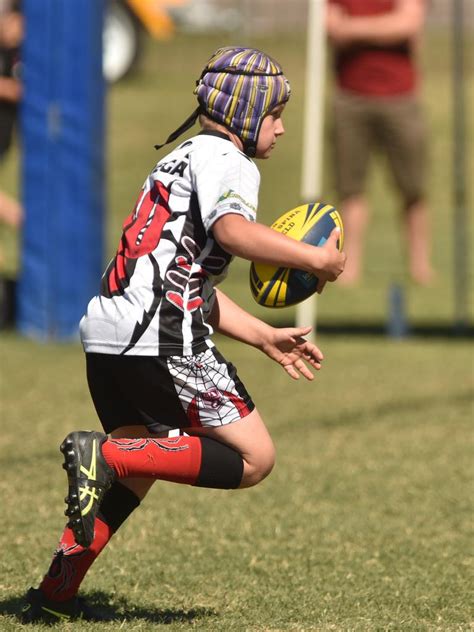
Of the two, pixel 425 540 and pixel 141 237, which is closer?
pixel 141 237

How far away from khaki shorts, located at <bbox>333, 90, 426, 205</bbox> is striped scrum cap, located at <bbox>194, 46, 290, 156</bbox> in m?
6.82

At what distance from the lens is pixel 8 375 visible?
870cm

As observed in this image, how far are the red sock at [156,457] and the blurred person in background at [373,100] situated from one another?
6884 mm

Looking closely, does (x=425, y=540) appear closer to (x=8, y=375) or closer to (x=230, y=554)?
(x=230, y=554)

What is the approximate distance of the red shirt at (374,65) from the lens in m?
10.5

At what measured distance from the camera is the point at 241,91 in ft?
13.8

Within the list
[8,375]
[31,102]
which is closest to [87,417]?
[8,375]

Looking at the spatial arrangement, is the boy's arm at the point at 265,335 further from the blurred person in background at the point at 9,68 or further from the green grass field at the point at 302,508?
the blurred person in background at the point at 9,68

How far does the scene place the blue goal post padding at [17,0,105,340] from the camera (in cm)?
980

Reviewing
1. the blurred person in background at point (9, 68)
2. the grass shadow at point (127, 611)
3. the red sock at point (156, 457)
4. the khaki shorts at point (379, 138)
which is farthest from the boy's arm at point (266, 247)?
the khaki shorts at point (379, 138)

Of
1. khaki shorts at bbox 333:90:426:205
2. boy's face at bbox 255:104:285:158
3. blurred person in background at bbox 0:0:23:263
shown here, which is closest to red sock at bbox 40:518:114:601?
boy's face at bbox 255:104:285:158

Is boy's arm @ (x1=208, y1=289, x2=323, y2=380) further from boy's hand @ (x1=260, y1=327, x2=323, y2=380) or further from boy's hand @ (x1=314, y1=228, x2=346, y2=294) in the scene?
boy's hand @ (x1=314, y1=228, x2=346, y2=294)

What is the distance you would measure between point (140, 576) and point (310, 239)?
4.51ft

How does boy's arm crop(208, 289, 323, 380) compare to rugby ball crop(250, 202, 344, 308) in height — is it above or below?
below
